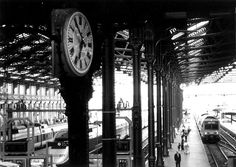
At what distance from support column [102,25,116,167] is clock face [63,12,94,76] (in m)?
1.46

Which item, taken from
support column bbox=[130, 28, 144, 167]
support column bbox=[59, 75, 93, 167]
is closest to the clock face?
support column bbox=[59, 75, 93, 167]

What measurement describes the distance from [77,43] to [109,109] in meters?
2.42

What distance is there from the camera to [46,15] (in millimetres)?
6246

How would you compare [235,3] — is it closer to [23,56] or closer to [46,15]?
[46,15]

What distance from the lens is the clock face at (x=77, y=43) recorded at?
195 inches

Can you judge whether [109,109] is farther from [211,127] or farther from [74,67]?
[211,127]

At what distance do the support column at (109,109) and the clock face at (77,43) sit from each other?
146 centimetres

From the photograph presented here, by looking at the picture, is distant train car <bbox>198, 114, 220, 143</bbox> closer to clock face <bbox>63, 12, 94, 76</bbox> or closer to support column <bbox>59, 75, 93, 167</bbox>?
support column <bbox>59, 75, 93, 167</bbox>

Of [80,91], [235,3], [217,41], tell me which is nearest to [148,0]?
[235,3]

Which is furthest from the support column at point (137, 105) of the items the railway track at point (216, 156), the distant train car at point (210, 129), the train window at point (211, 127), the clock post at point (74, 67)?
the distant train car at point (210, 129)

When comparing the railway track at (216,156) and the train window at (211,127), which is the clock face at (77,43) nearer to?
the railway track at (216,156)

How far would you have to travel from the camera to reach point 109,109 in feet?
24.4

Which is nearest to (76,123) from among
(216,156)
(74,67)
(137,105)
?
(74,67)

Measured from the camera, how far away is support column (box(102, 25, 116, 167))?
7332 mm
